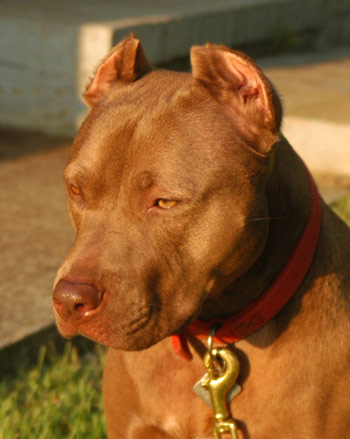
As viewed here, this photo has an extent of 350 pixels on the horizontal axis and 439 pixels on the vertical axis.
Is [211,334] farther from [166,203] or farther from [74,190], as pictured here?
[74,190]

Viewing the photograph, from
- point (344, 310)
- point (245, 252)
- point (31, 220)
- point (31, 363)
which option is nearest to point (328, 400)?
point (344, 310)

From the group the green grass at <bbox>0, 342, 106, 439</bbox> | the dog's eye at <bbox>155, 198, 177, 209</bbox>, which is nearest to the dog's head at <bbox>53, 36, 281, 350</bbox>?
the dog's eye at <bbox>155, 198, 177, 209</bbox>

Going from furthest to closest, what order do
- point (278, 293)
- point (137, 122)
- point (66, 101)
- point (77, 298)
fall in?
point (66, 101)
point (278, 293)
point (137, 122)
point (77, 298)

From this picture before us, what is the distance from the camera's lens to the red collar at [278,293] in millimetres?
3285

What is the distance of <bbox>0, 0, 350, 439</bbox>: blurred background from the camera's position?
4.85 meters

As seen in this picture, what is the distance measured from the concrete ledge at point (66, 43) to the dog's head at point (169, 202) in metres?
4.67

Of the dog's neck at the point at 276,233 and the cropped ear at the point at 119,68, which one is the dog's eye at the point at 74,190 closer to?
the cropped ear at the point at 119,68

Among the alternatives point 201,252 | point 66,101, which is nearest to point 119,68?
point 201,252

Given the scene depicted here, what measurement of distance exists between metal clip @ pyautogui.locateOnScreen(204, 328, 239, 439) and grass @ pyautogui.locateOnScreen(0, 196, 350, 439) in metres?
1.03

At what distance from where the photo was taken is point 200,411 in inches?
135

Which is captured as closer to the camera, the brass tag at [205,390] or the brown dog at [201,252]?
the brown dog at [201,252]

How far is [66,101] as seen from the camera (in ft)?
26.9

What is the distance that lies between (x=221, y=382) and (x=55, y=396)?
4.61 ft

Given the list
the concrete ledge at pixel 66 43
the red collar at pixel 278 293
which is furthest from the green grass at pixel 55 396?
the concrete ledge at pixel 66 43
